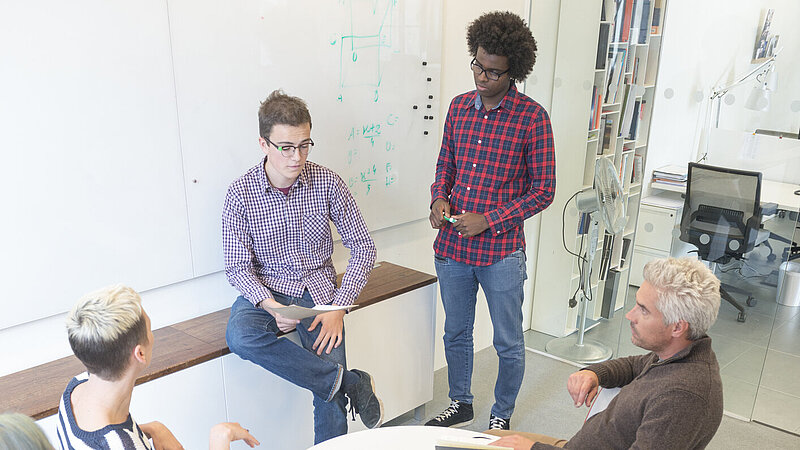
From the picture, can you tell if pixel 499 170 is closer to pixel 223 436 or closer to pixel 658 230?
pixel 658 230

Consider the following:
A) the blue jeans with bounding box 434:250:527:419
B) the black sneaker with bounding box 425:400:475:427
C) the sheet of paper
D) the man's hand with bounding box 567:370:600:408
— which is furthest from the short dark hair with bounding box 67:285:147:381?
the black sneaker with bounding box 425:400:475:427

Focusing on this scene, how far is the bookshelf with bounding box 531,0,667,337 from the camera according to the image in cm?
347

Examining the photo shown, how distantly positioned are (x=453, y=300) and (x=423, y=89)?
1.07m

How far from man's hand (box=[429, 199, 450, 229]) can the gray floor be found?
1035mm

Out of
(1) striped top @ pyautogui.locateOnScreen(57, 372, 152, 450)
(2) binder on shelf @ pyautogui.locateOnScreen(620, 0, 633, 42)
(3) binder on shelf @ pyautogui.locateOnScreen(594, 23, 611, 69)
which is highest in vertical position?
(2) binder on shelf @ pyautogui.locateOnScreen(620, 0, 633, 42)

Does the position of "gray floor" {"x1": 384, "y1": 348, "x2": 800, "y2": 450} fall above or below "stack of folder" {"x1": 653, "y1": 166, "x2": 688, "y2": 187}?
below

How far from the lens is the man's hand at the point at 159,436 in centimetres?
155

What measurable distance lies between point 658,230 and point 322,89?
6.77 ft

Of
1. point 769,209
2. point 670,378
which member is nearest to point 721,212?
point 769,209

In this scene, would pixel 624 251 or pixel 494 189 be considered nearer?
pixel 494 189

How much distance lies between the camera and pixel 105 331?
1348mm

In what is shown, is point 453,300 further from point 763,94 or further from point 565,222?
point 763,94

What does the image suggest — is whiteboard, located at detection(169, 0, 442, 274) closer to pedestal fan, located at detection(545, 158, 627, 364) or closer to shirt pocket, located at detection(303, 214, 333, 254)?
shirt pocket, located at detection(303, 214, 333, 254)

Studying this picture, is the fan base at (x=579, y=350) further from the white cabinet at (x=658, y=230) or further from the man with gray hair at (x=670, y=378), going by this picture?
the man with gray hair at (x=670, y=378)
